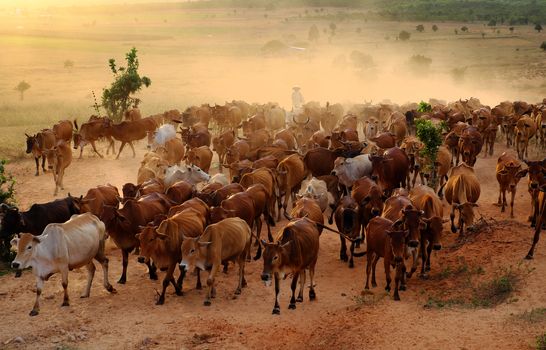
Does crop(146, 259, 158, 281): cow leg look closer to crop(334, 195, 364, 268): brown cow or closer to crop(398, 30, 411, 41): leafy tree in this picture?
crop(334, 195, 364, 268): brown cow

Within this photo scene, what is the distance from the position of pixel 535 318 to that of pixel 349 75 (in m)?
52.6

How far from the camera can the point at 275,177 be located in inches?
756

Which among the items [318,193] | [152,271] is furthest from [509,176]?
[152,271]

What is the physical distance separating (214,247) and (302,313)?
2139 mm

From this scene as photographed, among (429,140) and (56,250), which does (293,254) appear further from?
(429,140)

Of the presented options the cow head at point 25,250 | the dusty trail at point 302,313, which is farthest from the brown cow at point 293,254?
the cow head at point 25,250

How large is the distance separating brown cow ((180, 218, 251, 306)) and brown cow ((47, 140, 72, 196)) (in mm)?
10669

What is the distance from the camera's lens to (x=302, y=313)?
43.7 feet

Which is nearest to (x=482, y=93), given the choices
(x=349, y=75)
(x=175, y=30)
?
(x=349, y=75)

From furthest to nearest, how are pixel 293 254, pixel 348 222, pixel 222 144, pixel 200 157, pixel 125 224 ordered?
pixel 222 144 < pixel 200 157 < pixel 348 222 < pixel 125 224 < pixel 293 254

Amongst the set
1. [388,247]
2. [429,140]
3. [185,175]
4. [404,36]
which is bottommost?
[388,247]

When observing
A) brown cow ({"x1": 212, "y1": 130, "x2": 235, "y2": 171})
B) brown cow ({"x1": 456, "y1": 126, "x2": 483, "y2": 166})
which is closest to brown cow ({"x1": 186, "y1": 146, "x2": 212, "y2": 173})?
brown cow ({"x1": 212, "y1": 130, "x2": 235, "y2": 171})

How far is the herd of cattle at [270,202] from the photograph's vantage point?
44.9 ft

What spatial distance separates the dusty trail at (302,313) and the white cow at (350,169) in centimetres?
357
